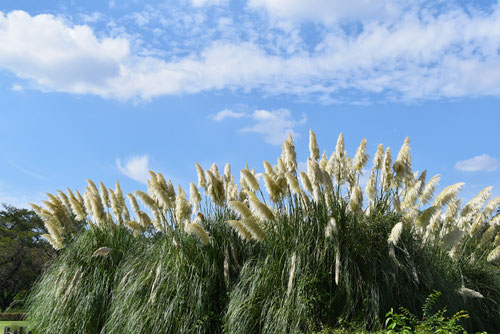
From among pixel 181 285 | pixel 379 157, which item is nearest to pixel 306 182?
pixel 379 157

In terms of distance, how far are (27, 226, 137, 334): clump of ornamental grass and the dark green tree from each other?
57.5ft

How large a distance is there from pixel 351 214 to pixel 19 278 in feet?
79.9

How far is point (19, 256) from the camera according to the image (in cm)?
2545

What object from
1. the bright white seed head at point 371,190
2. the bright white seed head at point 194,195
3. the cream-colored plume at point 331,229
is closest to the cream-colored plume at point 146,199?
the bright white seed head at point 194,195

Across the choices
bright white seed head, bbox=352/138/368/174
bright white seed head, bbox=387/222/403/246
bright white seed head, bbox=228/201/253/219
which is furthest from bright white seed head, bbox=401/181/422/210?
bright white seed head, bbox=228/201/253/219

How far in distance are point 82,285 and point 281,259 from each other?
3.47 m

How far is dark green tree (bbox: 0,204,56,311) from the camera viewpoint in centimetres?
2517

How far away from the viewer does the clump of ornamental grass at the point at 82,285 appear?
730cm

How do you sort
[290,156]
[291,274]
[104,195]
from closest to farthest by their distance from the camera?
[291,274], [290,156], [104,195]

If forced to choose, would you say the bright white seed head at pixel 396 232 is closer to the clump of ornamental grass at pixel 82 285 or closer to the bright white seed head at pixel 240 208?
the bright white seed head at pixel 240 208

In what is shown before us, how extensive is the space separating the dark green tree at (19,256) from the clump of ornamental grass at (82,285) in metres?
17.5

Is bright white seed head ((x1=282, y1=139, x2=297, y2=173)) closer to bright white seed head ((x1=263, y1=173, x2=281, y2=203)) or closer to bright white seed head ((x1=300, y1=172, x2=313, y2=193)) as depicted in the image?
bright white seed head ((x1=263, y1=173, x2=281, y2=203))

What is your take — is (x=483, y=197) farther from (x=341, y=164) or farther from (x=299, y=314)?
(x=299, y=314)

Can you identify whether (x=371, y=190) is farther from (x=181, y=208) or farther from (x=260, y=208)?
(x=181, y=208)
